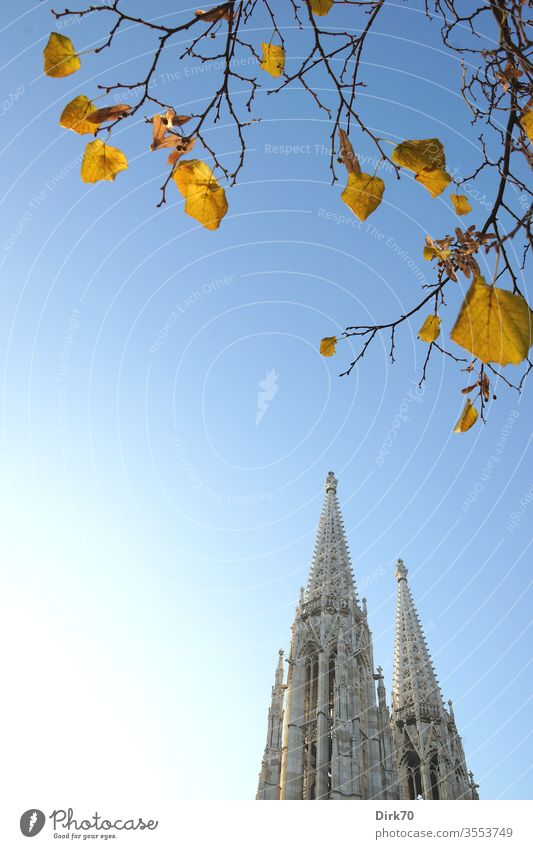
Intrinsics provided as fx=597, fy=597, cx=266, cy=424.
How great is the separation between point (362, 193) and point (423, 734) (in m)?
38.5

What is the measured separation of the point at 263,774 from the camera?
2881 centimetres

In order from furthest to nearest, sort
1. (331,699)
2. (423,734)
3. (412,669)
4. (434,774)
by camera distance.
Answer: (412,669) → (423,734) → (434,774) → (331,699)

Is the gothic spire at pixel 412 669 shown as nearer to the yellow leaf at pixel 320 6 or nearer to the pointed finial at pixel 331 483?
the pointed finial at pixel 331 483

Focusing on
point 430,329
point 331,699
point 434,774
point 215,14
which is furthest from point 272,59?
point 434,774

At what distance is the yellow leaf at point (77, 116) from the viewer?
1.97 meters

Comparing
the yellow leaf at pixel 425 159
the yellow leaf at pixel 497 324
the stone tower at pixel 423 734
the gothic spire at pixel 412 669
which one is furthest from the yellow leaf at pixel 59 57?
the gothic spire at pixel 412 669

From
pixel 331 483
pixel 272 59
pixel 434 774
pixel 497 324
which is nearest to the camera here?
pixel 497 324

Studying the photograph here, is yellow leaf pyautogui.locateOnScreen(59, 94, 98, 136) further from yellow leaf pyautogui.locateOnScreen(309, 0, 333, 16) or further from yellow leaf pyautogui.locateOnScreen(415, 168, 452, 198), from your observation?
yellow leaf pyautogui.locateOnScreen(415, 168, 452, 198)

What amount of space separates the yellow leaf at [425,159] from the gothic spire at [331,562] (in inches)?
1400

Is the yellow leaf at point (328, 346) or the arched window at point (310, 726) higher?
the arched window at point (310, 726)

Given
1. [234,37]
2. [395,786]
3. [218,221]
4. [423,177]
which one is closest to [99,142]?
[218,221]

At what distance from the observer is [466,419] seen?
8.29 ft

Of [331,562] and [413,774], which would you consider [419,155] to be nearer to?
[413,774]

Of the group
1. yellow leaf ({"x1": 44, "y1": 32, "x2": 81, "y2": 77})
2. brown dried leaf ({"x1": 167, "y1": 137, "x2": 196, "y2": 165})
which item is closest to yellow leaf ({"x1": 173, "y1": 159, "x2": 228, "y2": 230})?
brown dried leaf ({"x1": 167, "y1": 137, "x2": 196, "y2": 165})
